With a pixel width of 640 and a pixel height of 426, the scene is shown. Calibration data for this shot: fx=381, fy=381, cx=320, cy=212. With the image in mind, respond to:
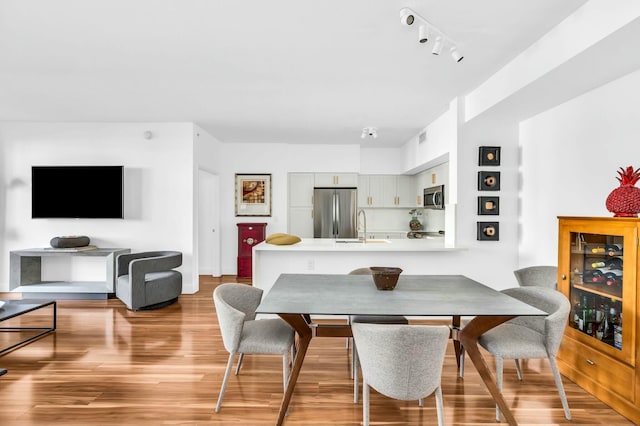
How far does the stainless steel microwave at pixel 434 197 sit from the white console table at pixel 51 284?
4.70 metres

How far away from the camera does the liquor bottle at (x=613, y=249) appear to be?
2.48 m

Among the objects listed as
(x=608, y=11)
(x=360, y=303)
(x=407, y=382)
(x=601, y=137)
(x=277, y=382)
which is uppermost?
Result: (x=608, y=11)

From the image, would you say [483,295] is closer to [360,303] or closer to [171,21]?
[360,303]

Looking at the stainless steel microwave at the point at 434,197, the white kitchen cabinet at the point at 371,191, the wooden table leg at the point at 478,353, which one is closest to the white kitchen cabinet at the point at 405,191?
the white kitchen cabinet at the point at 371,191

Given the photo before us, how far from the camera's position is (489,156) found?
14.6 ft

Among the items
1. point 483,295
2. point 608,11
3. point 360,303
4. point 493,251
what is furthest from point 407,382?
point 493,251

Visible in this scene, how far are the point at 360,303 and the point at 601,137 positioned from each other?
2562mm

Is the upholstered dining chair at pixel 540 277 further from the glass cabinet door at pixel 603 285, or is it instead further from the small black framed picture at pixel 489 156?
the small black framed picture at pixel 489 156

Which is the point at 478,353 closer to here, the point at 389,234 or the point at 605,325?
the point at 605,325

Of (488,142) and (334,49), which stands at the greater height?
(334,49)

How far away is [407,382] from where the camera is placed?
1854mm

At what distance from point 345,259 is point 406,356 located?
2647 mm

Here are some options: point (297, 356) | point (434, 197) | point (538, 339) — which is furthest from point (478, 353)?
point (434, 197)

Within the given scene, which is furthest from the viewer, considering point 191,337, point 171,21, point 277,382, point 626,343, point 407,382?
point 191,337
